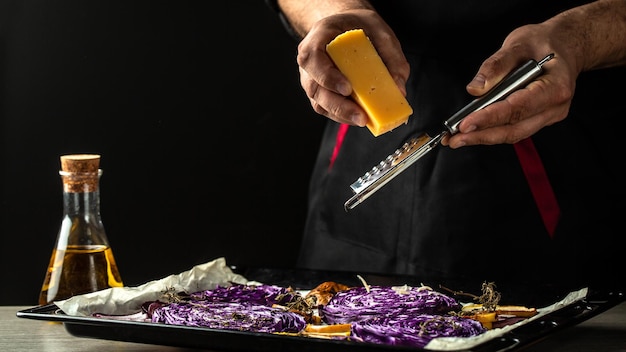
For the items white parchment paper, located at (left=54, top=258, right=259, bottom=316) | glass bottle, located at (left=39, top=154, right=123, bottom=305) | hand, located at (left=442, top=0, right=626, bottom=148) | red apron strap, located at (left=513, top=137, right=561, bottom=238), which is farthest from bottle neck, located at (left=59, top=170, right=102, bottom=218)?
red apron strap, located at (left=513, top=137, right=561, bottom=238)

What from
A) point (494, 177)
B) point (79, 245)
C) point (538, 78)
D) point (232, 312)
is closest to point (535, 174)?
point (494, 177)

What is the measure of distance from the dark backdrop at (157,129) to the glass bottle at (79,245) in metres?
0.90

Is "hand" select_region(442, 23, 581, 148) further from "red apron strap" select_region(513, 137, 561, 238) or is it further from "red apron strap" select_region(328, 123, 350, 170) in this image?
"red apron strap" select_region(328, 123, 350, 170)

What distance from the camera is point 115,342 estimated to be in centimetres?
138

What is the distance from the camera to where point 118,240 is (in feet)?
8.20

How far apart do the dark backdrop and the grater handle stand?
1.11 metres

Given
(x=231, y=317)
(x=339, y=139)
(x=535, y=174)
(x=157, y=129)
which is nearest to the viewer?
(x=231, y=317)

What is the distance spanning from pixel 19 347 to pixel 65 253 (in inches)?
9.3

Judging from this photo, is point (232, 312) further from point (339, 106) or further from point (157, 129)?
point (157, 129)

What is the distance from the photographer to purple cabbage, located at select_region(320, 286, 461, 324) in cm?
142

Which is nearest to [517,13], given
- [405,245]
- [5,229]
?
[405,245]

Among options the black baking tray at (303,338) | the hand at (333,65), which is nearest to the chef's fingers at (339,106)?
the hand at (333,65)

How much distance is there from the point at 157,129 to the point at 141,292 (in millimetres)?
1041

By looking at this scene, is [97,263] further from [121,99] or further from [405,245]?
[121,99]
